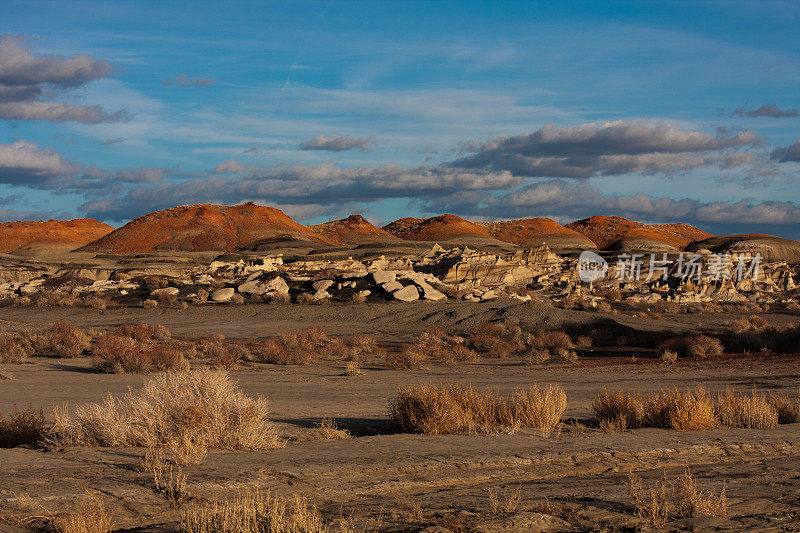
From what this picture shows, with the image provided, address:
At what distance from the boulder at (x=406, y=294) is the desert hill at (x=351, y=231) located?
82267mm

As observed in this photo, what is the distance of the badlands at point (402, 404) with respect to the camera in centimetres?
702

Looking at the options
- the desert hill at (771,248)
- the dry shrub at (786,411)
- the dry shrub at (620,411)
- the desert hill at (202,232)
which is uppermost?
the desert hill at (202,232)

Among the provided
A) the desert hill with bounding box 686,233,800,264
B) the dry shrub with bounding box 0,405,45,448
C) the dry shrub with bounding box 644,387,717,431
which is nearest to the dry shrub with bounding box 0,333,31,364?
the dry shrub with bounding box 0,405,45,448

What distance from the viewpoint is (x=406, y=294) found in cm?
3791

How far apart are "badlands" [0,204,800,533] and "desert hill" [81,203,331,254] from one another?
179 ft

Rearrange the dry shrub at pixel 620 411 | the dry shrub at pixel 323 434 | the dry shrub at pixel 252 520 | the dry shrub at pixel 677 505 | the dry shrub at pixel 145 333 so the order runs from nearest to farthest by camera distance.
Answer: the dry shrub at pixel 252 520
the dry shrub at pixel 677 505
the dry shrub at pixel 323 434
the dry shrub at pixel 620 411
the dry shrub at pixel 145 333

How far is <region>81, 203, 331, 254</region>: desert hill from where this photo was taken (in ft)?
343

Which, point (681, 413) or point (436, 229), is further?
point (436, 229)

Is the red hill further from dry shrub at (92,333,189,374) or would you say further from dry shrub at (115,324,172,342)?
dry shrub at (92,333,189,374)

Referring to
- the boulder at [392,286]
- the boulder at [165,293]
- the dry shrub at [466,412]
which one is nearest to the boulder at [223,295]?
the boulder at [165,293]

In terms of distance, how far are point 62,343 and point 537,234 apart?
116 meters

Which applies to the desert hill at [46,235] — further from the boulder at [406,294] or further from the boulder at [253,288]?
the boulder at [406,294]

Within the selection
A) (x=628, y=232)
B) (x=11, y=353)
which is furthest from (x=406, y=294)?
(x=628, y=232)

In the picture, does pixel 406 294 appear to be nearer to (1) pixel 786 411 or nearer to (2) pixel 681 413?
(1) pixel 786 411
